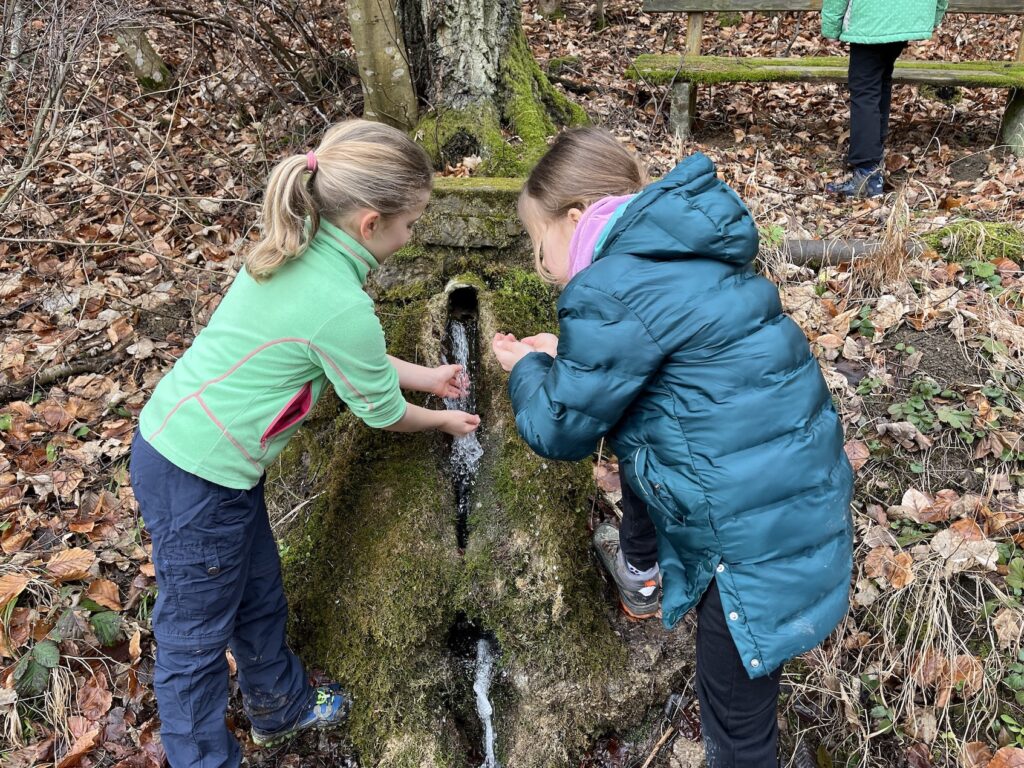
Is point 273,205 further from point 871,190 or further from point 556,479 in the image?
point 871,190

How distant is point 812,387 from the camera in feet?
6.31

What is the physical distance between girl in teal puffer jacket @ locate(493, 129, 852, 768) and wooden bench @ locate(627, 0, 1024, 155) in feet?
15.6

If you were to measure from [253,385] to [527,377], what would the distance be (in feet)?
2.70

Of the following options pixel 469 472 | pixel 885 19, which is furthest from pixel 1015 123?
pixel 469 472

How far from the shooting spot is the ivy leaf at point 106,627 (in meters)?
2.79

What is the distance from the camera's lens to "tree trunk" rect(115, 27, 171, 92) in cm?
596

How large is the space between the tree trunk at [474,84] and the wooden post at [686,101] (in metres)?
2.44

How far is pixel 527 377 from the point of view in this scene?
7.18 feet

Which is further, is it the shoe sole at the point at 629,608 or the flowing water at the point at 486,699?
the shoe sole at the point at 629,608

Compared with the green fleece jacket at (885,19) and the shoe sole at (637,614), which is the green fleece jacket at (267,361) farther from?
the green fleece jacket at (885,19)

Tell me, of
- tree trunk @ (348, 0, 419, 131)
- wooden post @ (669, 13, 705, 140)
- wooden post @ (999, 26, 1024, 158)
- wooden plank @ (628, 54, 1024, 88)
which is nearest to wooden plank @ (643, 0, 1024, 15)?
wooden post @ (669, 13, 705, 140)

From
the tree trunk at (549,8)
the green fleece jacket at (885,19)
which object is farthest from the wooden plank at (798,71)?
the tree trunk at (549,8)

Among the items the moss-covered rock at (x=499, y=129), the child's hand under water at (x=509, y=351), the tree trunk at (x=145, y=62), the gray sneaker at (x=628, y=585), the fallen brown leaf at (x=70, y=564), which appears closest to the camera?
the child's hand under water at (x=509, y=351)

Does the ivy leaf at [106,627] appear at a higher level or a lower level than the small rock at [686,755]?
higher
